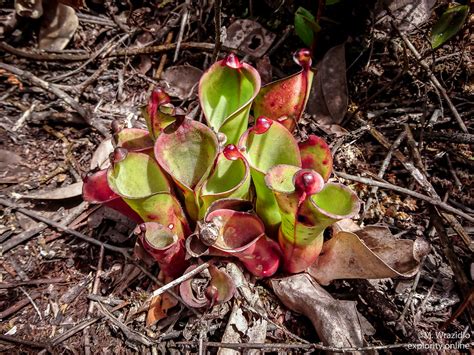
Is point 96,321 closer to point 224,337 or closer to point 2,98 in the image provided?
point 224,337

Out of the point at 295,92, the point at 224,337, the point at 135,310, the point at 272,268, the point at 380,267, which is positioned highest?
the point at 295,92

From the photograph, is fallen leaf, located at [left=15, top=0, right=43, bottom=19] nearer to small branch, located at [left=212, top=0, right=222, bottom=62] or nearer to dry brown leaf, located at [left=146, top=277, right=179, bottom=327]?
small branch, located at [left=212, top=0, right=222, bottom=62]

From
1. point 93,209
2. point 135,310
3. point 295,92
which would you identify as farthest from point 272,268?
point 93,209

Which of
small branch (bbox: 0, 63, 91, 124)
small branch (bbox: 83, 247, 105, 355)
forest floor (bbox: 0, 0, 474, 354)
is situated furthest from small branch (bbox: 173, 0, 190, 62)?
small branch (bbox: 83, 247, 105, 355)

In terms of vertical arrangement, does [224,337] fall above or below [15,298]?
above

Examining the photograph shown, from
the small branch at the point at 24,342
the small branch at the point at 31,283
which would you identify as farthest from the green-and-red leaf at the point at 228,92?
the small branch at the point at 24,342
